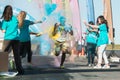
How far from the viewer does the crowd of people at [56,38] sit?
1059 cm

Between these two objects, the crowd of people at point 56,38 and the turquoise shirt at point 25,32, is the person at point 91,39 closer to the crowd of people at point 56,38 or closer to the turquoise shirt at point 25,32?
the crowd of people at point 56,38

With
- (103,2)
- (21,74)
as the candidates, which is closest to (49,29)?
(21,74)

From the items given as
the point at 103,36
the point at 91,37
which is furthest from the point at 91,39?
the point at 103,36

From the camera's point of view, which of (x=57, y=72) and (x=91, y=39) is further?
(x=91, y=39)

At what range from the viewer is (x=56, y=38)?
13742 millimetres

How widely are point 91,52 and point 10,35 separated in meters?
5.10

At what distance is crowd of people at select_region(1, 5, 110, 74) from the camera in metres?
10.6

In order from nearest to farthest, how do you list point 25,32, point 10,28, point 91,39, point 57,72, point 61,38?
point 10,28, point 57,72, point 25,32, point 61,38, point 91,39

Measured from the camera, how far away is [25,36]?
12.6m

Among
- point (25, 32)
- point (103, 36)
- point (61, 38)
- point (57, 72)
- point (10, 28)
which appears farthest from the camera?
point (103, 36)

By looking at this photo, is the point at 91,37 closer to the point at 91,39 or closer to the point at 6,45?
the point at 91,39

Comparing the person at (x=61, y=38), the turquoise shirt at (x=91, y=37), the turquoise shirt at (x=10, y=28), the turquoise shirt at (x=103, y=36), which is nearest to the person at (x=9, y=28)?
the turquoise shirt at (x=10, y=28)

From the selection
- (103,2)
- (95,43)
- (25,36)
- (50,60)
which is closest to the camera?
(25,36)

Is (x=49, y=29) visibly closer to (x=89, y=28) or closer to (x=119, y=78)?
(x=89, y=28)
